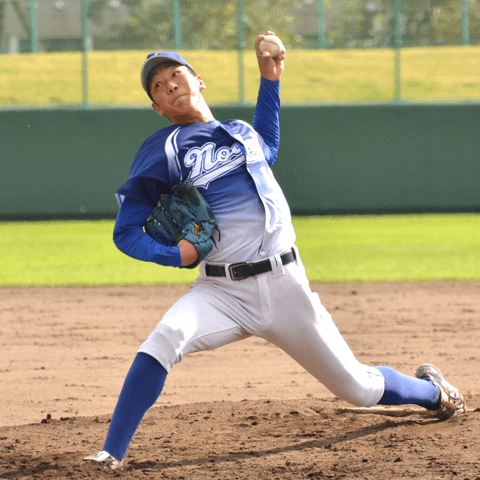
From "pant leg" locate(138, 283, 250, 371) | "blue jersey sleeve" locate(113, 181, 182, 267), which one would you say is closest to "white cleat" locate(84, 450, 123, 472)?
"pant leg" locate(138, 283, 250, 371)

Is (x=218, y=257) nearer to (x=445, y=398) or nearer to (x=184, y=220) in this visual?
(x=184, y=220)

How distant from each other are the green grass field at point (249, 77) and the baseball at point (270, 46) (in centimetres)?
1149

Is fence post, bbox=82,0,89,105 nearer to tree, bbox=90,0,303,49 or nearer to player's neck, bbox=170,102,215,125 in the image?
tree, bbox=90,0,303,49

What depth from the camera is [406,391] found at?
308cm

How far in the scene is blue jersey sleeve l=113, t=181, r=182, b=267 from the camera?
2.58m

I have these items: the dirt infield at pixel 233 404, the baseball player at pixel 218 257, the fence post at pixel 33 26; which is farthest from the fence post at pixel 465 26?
the baseball player at pixel 218 257

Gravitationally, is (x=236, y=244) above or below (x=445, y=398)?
above

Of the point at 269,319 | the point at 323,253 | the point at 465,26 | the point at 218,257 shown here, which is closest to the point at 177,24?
the point at 465,26

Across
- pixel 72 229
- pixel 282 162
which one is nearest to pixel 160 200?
pixel 72 229

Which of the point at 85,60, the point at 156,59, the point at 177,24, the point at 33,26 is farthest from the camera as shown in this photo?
the point at 33,26

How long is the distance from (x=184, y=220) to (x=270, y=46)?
0.84 m

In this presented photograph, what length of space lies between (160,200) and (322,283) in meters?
4.94

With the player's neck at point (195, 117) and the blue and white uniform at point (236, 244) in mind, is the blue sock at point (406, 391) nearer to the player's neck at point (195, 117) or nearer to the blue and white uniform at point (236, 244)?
the blue and white uniform at point (236, 244)

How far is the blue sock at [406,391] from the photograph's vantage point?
9.89ft
